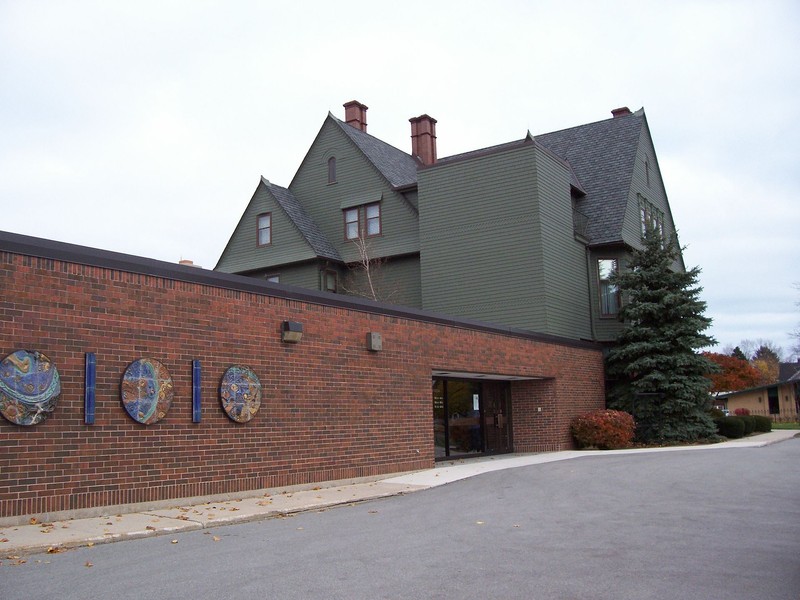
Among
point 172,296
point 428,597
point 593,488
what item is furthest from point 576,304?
point 428,597

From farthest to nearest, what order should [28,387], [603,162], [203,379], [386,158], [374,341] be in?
1. [386,158]
2. [603,162]
3. [374,341]
4. [203,379]
5. [28,387]

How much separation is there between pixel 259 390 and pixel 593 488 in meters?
Result: 6.23

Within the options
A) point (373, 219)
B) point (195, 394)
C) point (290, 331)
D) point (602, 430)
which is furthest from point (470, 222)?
point (195, 394)

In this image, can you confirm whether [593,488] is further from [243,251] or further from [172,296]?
[243,251]

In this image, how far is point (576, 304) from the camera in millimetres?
28703

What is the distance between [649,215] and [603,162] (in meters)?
3.05

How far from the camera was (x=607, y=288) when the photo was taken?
98.9 ft

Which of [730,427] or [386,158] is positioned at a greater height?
[386,158]

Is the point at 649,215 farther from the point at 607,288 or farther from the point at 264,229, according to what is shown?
the point at 264,229

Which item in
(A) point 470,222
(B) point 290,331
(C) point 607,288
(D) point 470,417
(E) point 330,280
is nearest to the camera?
(B) point 290,331

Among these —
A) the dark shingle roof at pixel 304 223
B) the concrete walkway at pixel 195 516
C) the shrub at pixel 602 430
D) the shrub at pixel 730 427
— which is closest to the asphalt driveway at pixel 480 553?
the concrete walkway at pixel 195 516

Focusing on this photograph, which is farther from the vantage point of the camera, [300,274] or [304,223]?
[304,223]

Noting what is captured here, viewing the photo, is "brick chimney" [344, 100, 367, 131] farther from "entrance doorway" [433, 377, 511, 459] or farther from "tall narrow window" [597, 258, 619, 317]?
"entrance doorway" [433, 377, 511, 459]

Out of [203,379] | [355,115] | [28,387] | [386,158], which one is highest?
[355,115]
